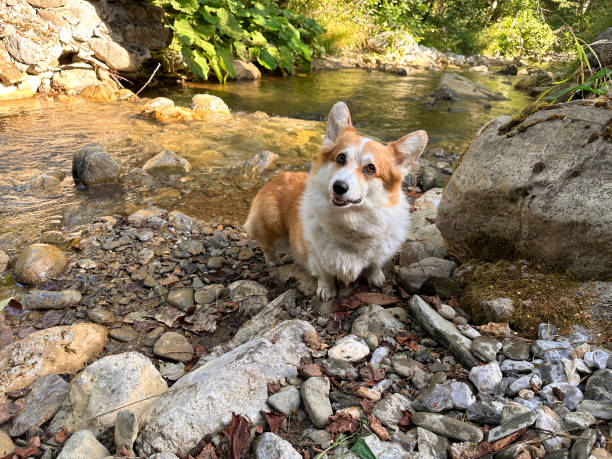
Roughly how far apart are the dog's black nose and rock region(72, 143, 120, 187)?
4.07 metres

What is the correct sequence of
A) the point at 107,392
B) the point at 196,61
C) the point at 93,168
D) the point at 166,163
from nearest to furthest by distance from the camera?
the point at 107,392 → the point at 93,168 → the point at 166,163 → the point at 196,61

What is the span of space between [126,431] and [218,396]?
417 mm

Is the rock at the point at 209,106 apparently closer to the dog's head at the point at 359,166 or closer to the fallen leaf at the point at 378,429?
the dog's head at the point at 359,166

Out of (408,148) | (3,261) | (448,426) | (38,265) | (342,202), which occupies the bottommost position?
(3,261)

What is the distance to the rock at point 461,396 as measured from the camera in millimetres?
1831

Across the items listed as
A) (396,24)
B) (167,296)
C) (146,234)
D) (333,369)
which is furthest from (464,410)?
(396,24)

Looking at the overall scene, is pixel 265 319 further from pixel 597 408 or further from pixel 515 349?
pixel 597 408

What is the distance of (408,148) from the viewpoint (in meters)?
2.82

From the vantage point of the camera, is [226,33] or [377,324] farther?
[226,33]

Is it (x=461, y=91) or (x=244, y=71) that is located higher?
(x=461, y=91)

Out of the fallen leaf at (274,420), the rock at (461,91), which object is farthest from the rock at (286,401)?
the rock at (461,91)

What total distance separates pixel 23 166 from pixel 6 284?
2.86 m

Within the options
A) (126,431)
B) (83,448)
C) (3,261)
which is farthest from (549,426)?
(3,261)

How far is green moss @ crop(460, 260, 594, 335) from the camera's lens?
88.4 inches
